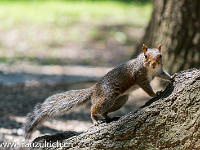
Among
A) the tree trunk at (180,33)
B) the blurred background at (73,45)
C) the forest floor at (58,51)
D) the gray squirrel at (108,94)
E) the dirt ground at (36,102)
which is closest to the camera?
the gray squirrel at (108,94)

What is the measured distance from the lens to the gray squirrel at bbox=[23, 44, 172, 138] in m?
3.29

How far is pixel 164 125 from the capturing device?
2.84 meters

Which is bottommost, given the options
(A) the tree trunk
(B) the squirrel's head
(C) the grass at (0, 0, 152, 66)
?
(B) the squirrel's head

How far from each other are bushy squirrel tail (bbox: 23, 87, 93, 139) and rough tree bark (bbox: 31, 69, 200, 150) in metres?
0.49

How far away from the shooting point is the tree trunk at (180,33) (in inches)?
224

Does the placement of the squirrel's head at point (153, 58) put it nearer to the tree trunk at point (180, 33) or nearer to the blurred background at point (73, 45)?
the blurred background at point (73, 45)

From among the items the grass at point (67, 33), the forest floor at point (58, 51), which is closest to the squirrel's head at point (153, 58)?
the forest floor at point (58, 51)

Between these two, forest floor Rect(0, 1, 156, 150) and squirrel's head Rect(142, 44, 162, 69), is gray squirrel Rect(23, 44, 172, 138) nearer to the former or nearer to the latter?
squirrel's head Rect(142, 44, 162, 69)

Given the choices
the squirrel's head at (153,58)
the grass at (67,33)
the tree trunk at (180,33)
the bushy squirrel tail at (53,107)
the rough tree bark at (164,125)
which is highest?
the grass at (67,33)

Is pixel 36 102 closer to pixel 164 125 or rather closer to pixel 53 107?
pixel 53 107

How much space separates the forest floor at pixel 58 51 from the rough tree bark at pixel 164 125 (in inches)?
54.2

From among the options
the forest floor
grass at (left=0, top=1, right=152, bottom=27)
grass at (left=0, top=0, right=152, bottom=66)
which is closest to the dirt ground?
the forest floor

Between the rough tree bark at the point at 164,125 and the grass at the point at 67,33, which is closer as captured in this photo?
the rough tree bark at the point at 164,125

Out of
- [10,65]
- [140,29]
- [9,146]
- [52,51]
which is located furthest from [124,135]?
[140,29]
